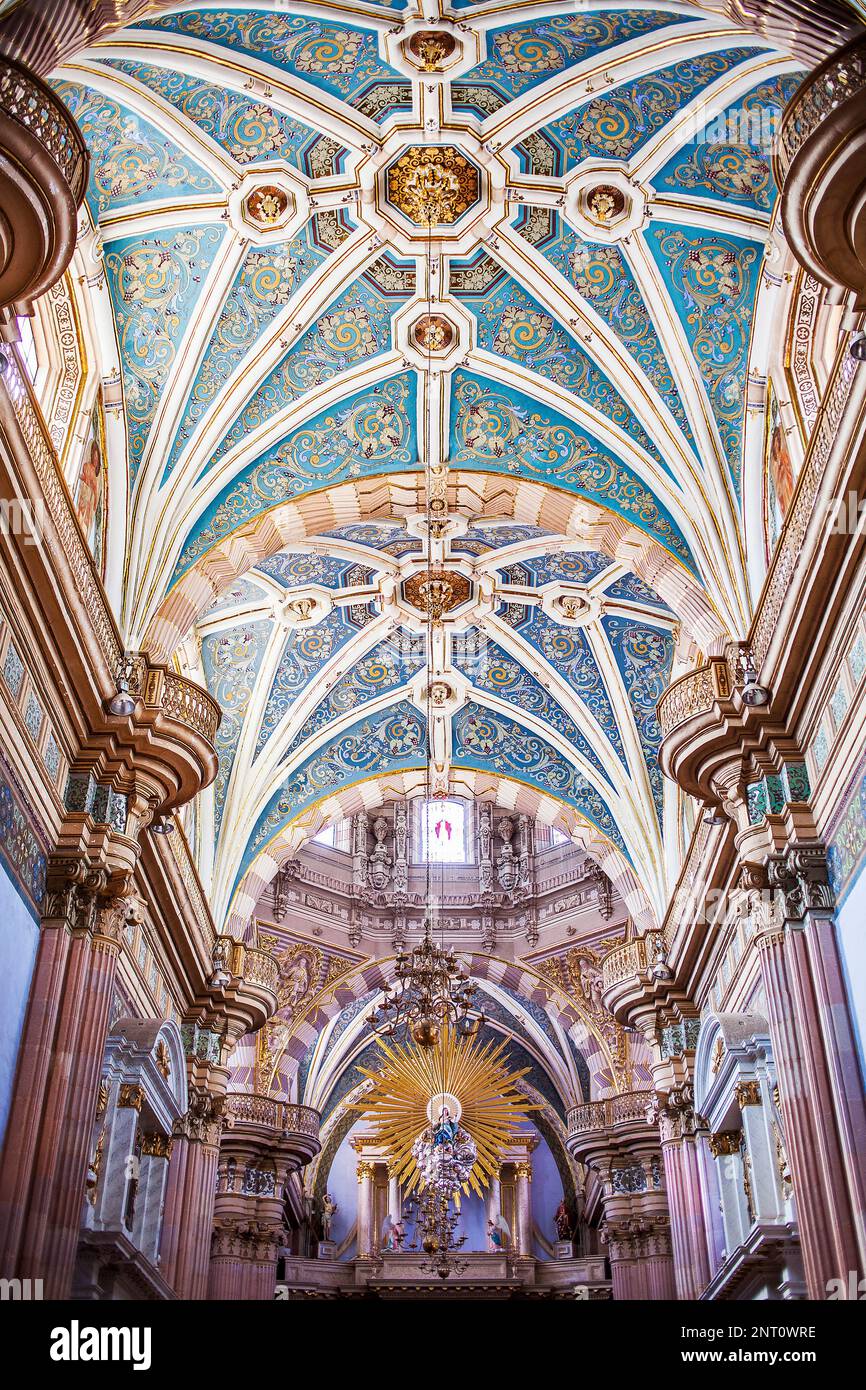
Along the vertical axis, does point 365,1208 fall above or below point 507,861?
below

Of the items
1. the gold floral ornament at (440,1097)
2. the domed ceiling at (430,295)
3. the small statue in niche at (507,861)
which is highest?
the small statue in niche at (507,861)

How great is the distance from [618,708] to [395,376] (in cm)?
631

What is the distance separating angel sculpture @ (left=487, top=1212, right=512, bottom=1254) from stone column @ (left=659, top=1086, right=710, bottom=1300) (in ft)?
A: 40.3

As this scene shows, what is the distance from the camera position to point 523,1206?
2880 cm

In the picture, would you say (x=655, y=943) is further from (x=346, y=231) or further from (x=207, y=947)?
(x=346, y=231)

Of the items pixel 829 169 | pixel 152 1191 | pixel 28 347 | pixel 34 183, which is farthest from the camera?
pixel 152 1191

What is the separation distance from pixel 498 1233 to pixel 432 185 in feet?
75.5

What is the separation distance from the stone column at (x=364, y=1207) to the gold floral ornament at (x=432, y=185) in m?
22.5

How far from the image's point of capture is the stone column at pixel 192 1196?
15.7 m

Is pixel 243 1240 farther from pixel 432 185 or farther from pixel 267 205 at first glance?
pixel 432 185

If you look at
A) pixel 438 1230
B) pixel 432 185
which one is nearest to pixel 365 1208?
pixel 438 1230

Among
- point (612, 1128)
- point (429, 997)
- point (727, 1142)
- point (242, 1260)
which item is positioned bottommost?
point (727, 1142)

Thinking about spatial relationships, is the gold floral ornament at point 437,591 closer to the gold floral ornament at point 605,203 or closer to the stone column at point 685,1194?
the gold floral ornament at point 605,203

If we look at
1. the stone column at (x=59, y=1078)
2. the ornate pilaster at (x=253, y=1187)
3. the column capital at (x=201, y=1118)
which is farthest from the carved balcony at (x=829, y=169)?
the ornate pilaster at (x=253, y=1187)
